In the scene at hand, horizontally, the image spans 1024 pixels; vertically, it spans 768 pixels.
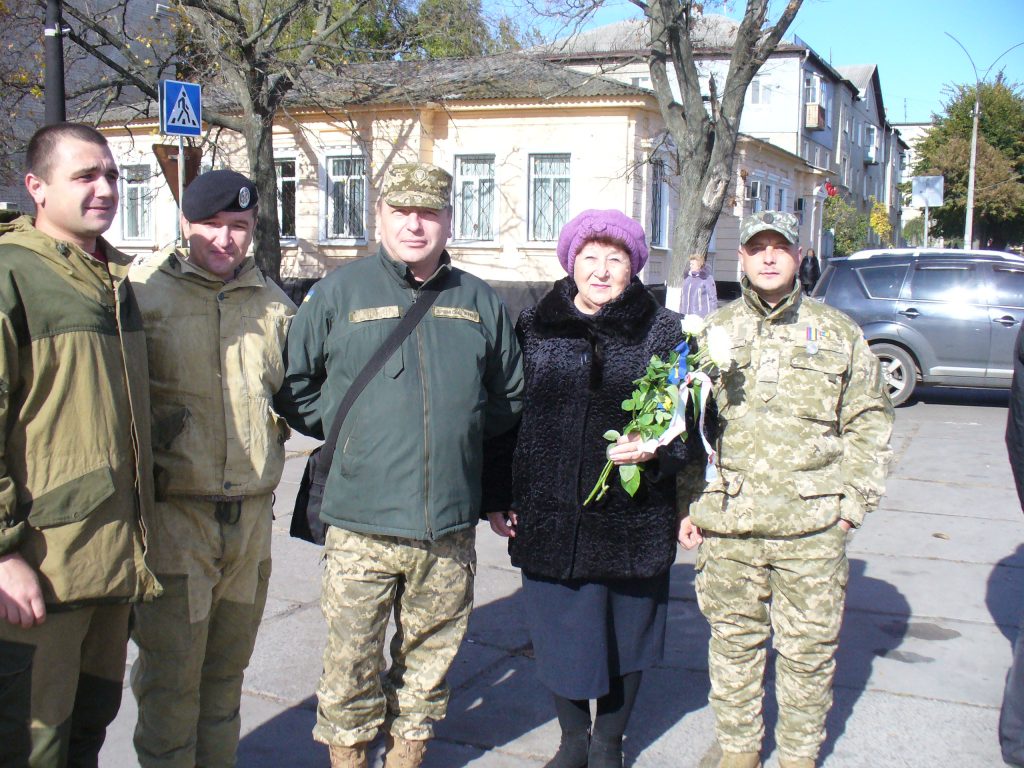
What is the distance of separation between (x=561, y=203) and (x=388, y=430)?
1890 centimetres

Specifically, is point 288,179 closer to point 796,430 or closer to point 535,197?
point 535,197

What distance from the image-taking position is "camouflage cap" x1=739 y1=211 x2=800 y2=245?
3207 millimetres

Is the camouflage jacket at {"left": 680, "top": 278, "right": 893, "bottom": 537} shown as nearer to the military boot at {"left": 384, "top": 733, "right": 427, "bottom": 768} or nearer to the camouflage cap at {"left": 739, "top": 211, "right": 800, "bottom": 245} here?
the camouflage cap at {"left": 739, "top": 211, "right": 800, "bottom": 245}

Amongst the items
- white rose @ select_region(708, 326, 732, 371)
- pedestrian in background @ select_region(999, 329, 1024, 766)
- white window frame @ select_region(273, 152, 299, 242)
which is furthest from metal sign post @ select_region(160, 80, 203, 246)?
white window frame @ select_region(273, 152, 299, 242)

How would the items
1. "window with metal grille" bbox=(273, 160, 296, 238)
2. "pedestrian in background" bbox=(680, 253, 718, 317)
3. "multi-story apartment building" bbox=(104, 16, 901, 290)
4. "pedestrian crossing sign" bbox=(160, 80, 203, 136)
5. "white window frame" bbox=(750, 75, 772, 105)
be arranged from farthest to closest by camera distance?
"white window frame" bbox=(750, 75, 772, 105) < "window with metal grille" bbox=(273, 160, 296, 238) < "multi-story apartment building" bbox=(104, 16, 901, 290) < "pedestrian in background" bbox=(680, 253, 718, 317) < "pedestrian crossing sign" bbox=(160, 80, 203, 136)

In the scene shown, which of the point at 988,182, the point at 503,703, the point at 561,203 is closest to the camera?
the point at 503,703

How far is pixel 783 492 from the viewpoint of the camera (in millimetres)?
3176

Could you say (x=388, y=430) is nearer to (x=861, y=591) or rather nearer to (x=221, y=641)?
(x=221, y=641)

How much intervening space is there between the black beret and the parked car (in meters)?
9.96

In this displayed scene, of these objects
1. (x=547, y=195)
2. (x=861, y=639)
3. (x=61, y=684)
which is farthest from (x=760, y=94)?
(x=61, y=684)

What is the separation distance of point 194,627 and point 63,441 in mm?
768

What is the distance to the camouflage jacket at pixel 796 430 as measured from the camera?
3.18 metres

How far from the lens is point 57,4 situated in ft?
35.8

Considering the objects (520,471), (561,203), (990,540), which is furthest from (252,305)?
(561,203)
